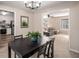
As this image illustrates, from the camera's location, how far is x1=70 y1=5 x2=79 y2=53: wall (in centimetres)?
410

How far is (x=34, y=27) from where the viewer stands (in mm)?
6535

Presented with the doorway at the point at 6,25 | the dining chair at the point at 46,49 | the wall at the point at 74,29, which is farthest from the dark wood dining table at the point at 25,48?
the doorway at the point at 6,25

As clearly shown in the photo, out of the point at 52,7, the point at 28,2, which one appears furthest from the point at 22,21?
the point at 28,2

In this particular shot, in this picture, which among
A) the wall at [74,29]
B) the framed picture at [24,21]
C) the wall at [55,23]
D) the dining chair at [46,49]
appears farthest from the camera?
the wall at [55,23]

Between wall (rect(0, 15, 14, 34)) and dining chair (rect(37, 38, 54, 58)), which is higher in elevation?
wall (rect(0, 15, 14, 34))

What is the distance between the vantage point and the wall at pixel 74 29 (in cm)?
410

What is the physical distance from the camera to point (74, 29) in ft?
13.9

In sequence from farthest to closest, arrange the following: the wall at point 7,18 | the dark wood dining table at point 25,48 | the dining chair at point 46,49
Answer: the wall at point 7,18
the dining chair at point 46,49
the dark wood dining table at point 25,48

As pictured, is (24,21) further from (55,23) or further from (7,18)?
(55,23)

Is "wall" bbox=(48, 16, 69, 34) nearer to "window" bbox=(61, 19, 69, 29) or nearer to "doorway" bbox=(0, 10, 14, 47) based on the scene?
"window" bbox=(61, 19, 69, 29)

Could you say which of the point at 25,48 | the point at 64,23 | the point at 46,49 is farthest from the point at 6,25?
the point at 25,48

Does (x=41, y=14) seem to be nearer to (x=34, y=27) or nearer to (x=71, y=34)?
(x=34, y=27)

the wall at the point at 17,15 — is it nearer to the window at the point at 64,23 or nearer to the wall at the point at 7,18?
the wall at the point at 7,18

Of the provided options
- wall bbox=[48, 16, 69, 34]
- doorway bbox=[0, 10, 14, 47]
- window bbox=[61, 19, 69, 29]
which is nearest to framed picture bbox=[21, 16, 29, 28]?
doorway bbox=[0, 10, 14, 47]
